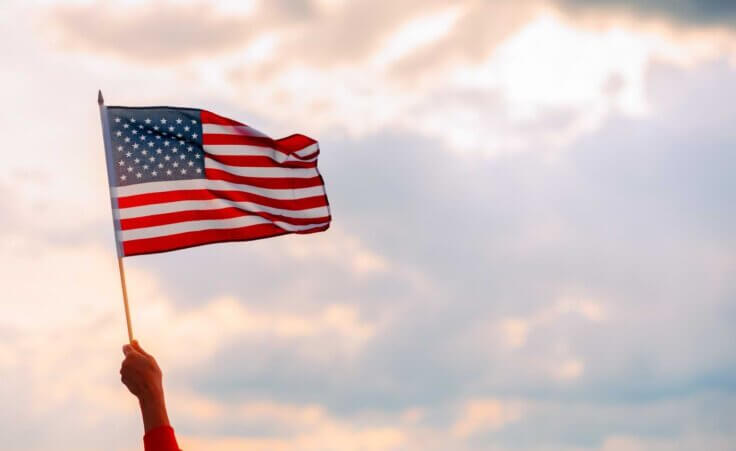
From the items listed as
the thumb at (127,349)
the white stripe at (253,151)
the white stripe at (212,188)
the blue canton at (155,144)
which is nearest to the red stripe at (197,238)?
the white stripe at (212,188)

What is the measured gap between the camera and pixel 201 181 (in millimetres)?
19250

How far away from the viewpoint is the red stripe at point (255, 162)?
19.5 m

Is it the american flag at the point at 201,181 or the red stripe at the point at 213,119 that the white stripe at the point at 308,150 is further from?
the red stripe at the point at 213,119

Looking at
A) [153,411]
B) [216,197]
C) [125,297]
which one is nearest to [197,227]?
[216,197]

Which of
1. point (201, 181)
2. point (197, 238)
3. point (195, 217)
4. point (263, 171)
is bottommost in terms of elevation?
point (197, 238)

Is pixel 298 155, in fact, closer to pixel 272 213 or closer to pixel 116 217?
pixel 272 213

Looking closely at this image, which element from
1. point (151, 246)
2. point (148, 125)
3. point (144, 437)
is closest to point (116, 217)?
point (151, 246)

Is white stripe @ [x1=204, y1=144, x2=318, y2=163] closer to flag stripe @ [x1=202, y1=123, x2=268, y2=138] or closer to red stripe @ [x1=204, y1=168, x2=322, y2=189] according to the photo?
flag stripe @ [x1=202, y1=123, x2=268, y2=138]

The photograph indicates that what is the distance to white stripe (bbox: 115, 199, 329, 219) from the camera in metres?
18.3

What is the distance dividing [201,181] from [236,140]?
43.4 inches

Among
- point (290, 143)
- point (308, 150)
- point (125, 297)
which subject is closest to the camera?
point (125, 297)

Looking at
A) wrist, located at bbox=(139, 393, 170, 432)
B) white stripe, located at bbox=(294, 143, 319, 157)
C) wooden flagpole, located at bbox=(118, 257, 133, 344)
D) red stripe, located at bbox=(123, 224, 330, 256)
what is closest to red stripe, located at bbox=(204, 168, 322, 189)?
white stripe, located at bbox=(294, 143, 319, 157)

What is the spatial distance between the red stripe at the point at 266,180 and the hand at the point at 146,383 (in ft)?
30.6

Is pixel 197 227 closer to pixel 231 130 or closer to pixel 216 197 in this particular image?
pixel 216 197
